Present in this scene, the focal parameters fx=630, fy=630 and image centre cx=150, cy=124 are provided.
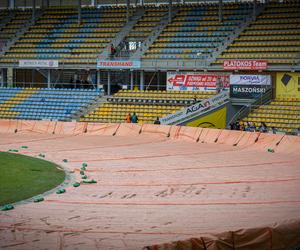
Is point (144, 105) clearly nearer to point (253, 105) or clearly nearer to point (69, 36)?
point (253, 105)

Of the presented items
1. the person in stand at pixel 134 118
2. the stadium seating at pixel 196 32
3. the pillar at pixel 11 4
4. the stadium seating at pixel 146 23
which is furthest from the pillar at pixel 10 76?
the person in stand at pixel 134 118

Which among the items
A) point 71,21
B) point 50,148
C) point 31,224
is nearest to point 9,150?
point 50,148

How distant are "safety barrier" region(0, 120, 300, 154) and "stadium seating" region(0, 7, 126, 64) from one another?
9152 mm

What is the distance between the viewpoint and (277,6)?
4559 cm

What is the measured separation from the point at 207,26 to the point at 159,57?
490cm

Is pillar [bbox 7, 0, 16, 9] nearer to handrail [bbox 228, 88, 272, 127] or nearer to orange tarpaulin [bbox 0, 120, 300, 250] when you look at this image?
orange tarpaulin [bbox 0, 120, 300, 250]

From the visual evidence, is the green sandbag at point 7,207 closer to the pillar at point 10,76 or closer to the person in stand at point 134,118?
the person in stand at point 134,118

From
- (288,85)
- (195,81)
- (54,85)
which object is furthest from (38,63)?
(288,85)

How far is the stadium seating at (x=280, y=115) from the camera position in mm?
35469

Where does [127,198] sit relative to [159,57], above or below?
below

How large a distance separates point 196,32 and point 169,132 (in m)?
13.1

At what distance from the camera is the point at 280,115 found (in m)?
36.8

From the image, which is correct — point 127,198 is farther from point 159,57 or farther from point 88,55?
point 88,55

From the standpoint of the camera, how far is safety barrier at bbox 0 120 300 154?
31.2 meters
